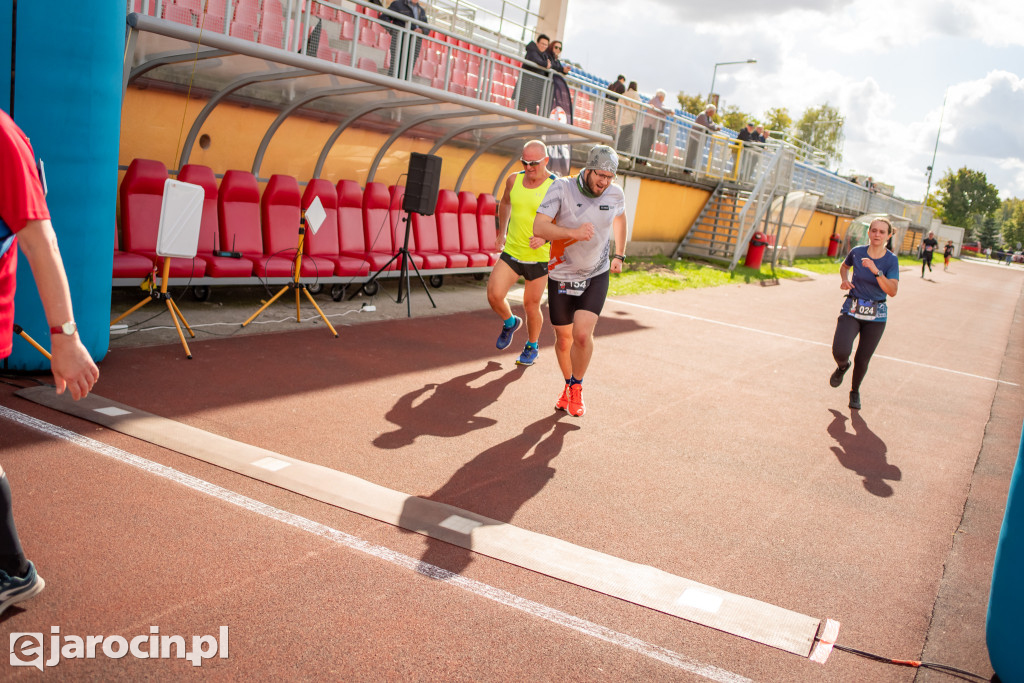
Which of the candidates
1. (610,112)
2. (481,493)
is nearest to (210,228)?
(481,493)

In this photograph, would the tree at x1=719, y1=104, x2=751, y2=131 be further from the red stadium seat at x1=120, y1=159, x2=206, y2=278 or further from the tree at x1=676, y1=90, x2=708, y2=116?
the red stadium seat at x1=120, y1=159, x2=206, y2=278

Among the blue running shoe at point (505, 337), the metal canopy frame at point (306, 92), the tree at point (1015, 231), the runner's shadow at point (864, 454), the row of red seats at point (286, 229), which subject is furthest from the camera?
the tree at point (1015, 231)

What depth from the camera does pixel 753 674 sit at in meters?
3.30

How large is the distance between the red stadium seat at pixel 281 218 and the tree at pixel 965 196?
111674mm

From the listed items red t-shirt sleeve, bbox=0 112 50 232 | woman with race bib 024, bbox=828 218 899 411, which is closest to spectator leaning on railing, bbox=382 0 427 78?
woman with race bib 024, bbox=828 218 899 411

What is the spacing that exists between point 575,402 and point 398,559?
321 centimetres

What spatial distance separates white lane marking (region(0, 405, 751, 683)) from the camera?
3.35m

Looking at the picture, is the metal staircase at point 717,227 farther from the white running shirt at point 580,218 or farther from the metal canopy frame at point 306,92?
the white running shirt at point 580,218

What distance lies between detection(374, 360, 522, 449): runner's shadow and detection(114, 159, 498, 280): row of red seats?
10.3 ft

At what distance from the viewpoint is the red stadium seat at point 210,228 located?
31.0 feet

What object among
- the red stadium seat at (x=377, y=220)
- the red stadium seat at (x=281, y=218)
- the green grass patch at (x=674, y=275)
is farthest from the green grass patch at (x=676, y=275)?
the red stadium seat at (x=281, y=218)

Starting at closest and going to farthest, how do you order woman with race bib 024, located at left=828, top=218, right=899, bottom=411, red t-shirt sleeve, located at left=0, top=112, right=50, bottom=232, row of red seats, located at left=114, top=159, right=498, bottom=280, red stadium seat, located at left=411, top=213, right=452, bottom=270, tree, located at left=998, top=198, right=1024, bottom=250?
red t-shirt sleeve, located at left=0, top=112, right=50, bottom=232 → woman with race bib 024, located at left=828, top=218, right=899, bottom=411 → row of red seats, located at left=114, top=159, right=498, bottom=280 → red stadium seat, located at left=411, top=213, right=452, bottom=270 → tree, located at left=998, top=198, right=1024, bottom=250

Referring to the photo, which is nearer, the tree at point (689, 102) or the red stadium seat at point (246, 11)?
the red stadium seat at point (246, 11)

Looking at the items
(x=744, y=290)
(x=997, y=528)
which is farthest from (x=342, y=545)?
(x=744, y=290)
